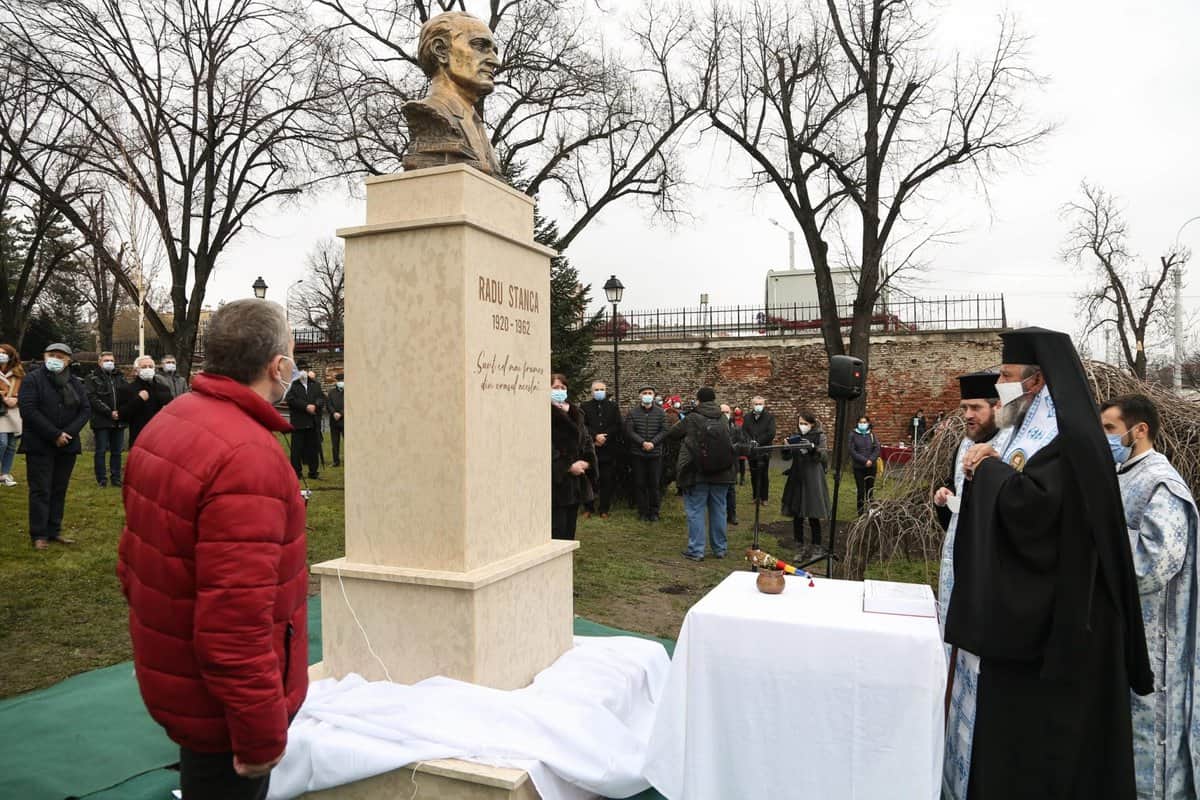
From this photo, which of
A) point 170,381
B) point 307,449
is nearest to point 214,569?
point 170,381

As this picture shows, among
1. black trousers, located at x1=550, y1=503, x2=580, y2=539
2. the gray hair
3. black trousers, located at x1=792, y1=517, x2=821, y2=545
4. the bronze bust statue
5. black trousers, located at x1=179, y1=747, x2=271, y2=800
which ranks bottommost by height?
black trousers, located at x1=792, y1=517, x2=821, y2=545

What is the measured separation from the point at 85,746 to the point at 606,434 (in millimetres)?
8643

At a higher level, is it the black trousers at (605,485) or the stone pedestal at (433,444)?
the stone pedestal at (433,444)

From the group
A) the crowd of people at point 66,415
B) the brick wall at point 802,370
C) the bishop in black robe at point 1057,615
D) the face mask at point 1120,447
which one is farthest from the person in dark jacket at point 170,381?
the brick wall at point 802,370

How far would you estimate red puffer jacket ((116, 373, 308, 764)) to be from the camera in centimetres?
206

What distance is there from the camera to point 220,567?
6.72ft

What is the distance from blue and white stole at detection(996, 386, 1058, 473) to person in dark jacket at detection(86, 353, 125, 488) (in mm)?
10952

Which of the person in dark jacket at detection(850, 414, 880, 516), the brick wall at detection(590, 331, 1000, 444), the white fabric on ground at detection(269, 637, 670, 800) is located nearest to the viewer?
the white fabric on ground at detection(269, 637, 670, 800)

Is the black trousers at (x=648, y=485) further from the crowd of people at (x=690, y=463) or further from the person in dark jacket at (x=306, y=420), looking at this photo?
the person in dark jacket at (x=306, y=420)

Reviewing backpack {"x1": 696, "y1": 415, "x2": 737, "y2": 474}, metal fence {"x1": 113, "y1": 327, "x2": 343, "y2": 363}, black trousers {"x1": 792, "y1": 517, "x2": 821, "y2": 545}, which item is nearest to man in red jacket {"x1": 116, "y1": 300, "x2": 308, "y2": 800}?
backpack {"x1": 696, "y1": 415, "x2": 737, "y2": 474}

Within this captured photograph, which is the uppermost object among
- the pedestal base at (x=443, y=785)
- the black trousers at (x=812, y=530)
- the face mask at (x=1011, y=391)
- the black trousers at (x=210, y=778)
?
the face mask at (x=1011, y=391)

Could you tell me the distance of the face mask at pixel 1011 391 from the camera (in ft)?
11.7

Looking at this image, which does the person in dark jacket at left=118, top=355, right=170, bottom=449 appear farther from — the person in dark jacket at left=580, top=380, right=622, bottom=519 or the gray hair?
the gray hair

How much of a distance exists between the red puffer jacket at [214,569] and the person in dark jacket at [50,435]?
6.70m
